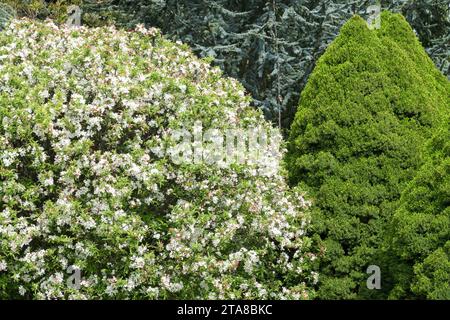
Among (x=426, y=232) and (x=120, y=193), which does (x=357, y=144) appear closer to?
(x=426, y=232)

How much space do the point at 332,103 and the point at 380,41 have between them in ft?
2.51

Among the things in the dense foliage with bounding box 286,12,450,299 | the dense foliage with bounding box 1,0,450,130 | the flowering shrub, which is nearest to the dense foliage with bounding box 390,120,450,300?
the dense foliage with bounding box 286,12,450,299

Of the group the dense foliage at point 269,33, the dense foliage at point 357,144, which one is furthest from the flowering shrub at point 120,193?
the dense foliage at point 269,33

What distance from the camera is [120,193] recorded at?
4.51 meters

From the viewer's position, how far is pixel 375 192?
564cm

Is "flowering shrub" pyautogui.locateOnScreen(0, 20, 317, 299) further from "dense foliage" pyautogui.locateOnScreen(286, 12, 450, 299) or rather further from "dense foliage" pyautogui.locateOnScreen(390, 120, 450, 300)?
"dense foliage" pyautogui.locateOnScreen(390, 120, 450, 300)

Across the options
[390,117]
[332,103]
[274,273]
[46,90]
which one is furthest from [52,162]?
[390,117]

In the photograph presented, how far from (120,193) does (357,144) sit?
2.21 meters

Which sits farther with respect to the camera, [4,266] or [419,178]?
[419,178]

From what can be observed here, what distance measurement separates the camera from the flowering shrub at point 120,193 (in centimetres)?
450

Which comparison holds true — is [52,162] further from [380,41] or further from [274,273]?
[380,41]

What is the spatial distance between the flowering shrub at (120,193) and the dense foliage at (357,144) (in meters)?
0.31

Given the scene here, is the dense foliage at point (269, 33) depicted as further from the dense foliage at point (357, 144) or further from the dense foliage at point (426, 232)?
the dense foliage at point (426, 232)

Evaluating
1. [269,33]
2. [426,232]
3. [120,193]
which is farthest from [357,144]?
[269,33]
